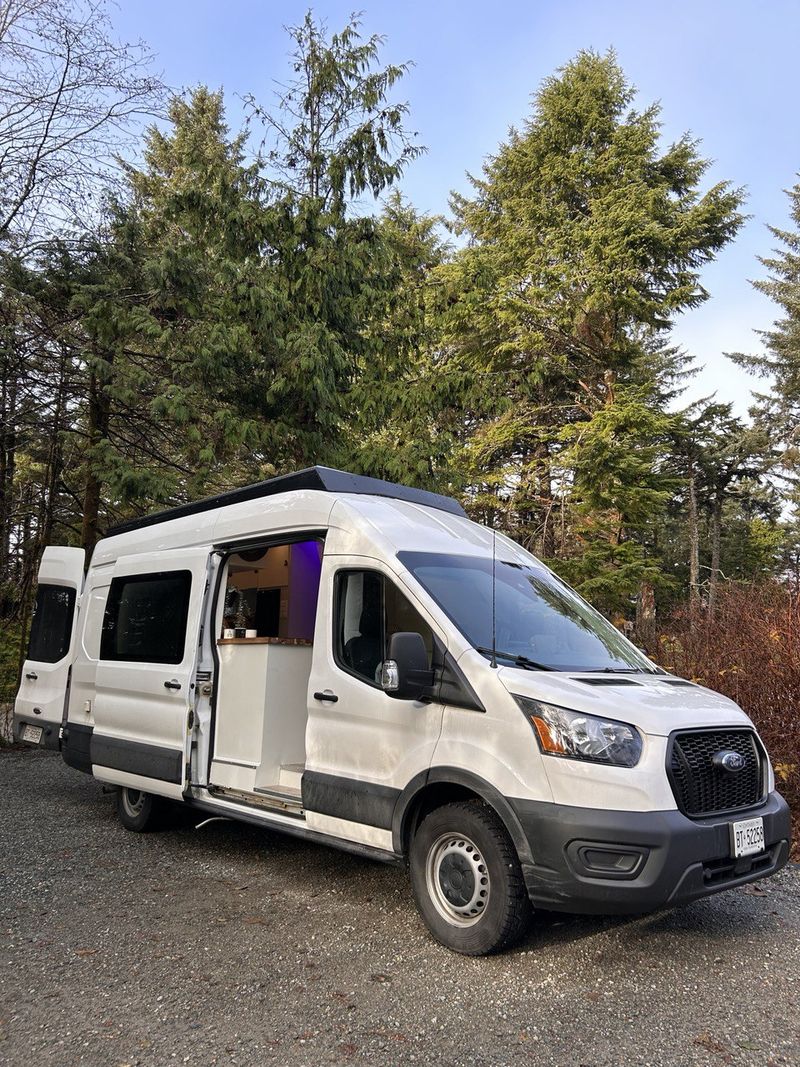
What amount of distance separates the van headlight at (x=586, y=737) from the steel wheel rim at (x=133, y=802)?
4.32m

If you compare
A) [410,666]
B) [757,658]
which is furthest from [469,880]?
[757,658]

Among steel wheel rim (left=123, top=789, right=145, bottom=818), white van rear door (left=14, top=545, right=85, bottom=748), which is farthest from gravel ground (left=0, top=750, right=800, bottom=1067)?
white van rear door (left=14, top=545, right=85, bottom=748)

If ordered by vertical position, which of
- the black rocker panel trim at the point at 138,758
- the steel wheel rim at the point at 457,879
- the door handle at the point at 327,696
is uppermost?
the door handle at the point at 327,696

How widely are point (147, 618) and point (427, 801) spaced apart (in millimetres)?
3427

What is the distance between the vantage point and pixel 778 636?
7469 millimetres

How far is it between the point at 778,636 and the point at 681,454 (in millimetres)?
22341

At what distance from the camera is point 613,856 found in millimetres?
3699

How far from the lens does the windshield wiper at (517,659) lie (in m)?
4.28

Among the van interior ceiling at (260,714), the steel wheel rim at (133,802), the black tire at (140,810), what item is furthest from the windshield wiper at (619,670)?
the steel wheel rim at (133,802)

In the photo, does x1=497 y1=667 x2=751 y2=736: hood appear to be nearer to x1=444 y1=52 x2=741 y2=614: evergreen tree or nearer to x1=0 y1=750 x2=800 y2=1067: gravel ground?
x1=0 y1=750 x2=800 y2=1067: gravel ground

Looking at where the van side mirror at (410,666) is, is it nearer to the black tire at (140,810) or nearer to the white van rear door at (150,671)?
the white van rear door at (150,671)

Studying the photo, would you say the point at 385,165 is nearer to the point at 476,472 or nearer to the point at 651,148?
the point at 476,472

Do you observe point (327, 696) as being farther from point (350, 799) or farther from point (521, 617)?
point (521, 617)

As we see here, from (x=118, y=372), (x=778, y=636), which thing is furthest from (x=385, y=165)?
(x=778, y=636)
